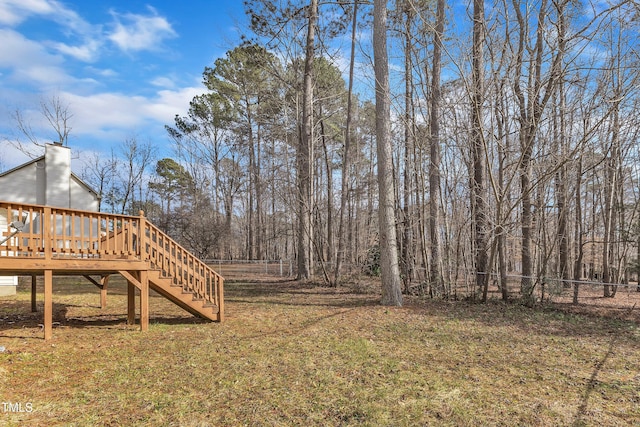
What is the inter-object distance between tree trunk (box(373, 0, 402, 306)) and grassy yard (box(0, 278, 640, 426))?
100 cm

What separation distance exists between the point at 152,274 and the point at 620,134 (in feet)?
35.7

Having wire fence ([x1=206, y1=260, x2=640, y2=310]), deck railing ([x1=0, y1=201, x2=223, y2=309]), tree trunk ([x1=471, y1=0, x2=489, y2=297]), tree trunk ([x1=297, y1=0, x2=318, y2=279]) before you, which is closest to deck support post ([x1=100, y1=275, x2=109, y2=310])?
deck railing ([x1=0, y1=201, x2=223, y2=309])

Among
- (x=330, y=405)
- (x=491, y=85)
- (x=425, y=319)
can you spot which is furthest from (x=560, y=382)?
(x=491, y=85)

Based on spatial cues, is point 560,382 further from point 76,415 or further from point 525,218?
point 525,218

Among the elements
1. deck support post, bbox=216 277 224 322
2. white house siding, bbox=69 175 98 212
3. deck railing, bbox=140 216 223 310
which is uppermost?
white house siding, bbox=69 175 98 212

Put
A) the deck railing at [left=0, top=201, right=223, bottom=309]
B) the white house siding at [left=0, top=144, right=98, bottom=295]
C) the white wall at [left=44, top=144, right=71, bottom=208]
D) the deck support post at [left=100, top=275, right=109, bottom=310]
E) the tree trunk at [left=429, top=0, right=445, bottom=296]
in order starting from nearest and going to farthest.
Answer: the deck railing at [left=0, top=201, right=223, bottom=309], the deck support post at [left=100, top=275, right=109, bottom=310], the tree trunk at [left=429, top=0, right=445, bottom=296], the white house siding at [left=0, top=144, right=98, bottom=295], the white wall at [left=44, top=144, right=71, bottom=208]

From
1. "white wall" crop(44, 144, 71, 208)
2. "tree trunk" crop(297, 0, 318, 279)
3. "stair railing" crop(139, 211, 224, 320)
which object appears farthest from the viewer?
"white wall" crop(44, 144, 71, 208)

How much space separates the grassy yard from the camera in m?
2.96

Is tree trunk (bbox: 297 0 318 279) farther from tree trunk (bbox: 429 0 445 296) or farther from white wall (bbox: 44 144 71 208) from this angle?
white wall (bbox: 44 144 71 208)

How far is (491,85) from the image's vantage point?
6738 mm

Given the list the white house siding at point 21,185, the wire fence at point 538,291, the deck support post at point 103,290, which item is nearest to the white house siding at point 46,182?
the white house siding at point 21,185

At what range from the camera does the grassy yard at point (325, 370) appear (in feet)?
9.70

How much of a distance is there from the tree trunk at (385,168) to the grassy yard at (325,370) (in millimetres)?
996

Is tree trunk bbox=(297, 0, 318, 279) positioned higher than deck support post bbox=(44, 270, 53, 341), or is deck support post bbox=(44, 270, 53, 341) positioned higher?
tree trunk bbox=(297, 0, 318, 279)
